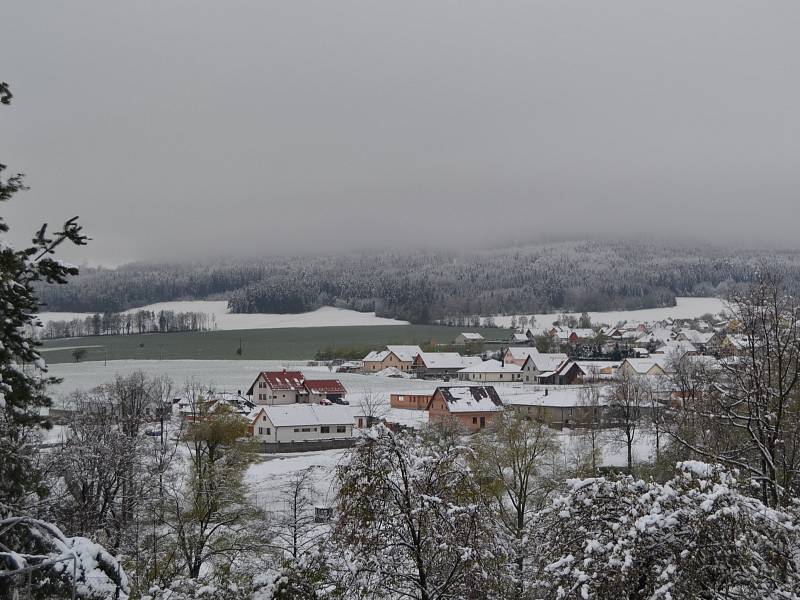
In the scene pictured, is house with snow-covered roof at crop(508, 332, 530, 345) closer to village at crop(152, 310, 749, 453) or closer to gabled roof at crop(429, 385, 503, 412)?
village at crop(152, 310, 749, 453)

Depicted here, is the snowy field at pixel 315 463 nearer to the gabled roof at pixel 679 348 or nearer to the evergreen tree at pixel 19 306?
the evergreen tree at pixel 19 306

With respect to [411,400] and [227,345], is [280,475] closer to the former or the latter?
[411,400]

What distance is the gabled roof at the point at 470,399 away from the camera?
60.8m

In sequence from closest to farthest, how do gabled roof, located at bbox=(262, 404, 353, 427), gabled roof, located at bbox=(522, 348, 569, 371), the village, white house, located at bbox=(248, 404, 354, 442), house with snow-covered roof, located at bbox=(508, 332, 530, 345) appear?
the village, white house, located at bbox=(248, 404, 354, 442), gabled roof, located at bbox=(262, 404, 353, 427), gabled roof, located at bbox=(522, 348, 569, 371), house with snow-covered roof, located at bbox=(508, 332, 530, 345)

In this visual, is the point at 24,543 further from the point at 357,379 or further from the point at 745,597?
the point at 357,379

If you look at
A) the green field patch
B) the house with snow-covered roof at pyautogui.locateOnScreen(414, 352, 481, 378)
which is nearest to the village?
the house with snow-covered roof at pyautogui.locateOnScreen(414, 352, 481, 378)

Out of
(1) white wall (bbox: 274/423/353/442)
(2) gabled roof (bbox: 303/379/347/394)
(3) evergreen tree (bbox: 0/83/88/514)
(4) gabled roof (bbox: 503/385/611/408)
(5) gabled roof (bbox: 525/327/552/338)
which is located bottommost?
(1) white wall (bbox: 274/423/353/442)

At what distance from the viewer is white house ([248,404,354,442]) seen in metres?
53.6

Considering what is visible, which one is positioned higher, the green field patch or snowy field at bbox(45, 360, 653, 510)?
the green field patch

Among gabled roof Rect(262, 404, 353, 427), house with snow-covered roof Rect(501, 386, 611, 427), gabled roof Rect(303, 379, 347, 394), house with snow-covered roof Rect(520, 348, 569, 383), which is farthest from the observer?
house with snow-covered roof Rect(520, 348, 569, 383)

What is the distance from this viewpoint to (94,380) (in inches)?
3322

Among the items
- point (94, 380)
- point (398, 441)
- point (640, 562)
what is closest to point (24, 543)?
point (398, 441)

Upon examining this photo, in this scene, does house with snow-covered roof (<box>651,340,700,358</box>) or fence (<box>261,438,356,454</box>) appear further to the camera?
house with snow-covered roof (<box>651,340,700,358</box>)

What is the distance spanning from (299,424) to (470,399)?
1633cm
